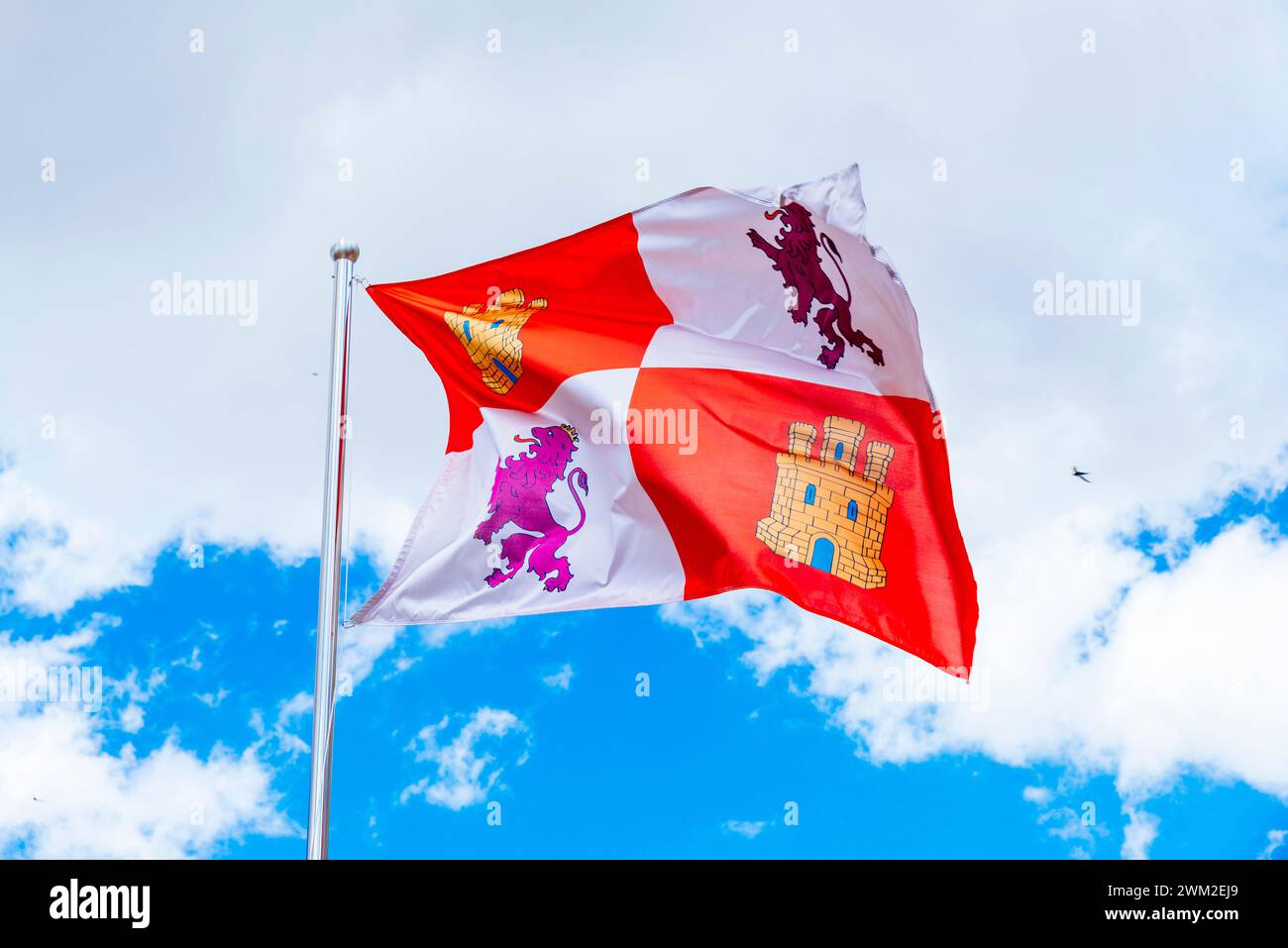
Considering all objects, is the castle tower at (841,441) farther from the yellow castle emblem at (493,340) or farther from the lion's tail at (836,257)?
the yellow castle emblem at (493,340)

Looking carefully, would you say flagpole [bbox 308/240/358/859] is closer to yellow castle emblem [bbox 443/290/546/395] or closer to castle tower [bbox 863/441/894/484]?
yellow castle emblem [bbox 443/290/546/395]

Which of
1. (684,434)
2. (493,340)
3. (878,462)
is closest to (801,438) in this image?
(878,462)

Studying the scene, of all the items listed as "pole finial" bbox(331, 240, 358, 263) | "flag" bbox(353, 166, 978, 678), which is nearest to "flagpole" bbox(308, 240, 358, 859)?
"pole finial" bbox(331, 240, 358, 263)

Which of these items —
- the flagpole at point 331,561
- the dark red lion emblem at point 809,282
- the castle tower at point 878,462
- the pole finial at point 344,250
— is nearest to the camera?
the flagpole at point 331,561

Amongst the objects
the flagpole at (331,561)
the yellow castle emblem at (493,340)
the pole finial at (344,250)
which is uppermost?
the pole finial at (344,250)

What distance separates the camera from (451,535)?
35.0 feet

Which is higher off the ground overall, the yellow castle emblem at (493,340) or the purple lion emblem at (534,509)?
the yellow castle emblem at (493,340)

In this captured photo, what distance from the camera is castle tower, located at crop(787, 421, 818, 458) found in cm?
1170

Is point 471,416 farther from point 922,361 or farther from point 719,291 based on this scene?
point 922,361

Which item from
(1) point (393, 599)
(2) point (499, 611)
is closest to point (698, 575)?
(2) point (499, 611)

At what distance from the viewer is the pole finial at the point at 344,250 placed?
414 inches

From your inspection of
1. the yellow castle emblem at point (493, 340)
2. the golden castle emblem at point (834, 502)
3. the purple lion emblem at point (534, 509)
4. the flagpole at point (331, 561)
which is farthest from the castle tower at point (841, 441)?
the flagpole at point (331, 561)

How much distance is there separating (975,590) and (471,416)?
436 centimetres

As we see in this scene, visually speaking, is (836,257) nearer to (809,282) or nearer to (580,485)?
(809,282)
